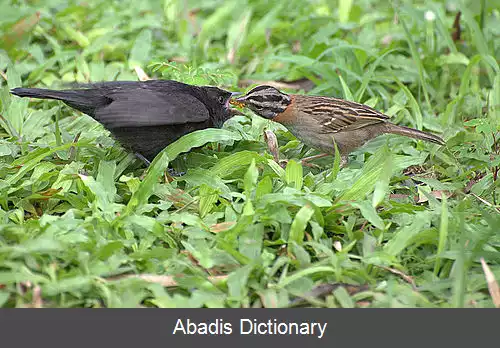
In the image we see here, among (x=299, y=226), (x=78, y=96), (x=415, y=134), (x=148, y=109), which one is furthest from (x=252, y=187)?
(x=415, y=134)

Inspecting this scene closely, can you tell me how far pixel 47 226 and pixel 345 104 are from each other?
8.10ft

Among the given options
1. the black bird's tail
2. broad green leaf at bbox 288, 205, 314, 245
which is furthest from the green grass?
the black bird's tail

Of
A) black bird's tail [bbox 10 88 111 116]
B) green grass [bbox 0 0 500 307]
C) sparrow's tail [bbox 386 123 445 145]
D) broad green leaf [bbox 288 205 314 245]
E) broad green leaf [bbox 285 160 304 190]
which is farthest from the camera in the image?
sparrow's tail [bbox 386 123 445 145]

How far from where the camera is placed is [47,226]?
13.8 ft

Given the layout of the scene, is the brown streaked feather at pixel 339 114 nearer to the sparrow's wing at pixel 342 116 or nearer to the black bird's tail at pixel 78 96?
the sparrow's wing at pixel 342 116

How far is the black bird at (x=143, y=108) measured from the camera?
4805 millimetres

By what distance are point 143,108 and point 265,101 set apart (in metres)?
0.98

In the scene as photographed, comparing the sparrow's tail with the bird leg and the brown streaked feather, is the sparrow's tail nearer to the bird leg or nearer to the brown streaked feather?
the brown streaked feather

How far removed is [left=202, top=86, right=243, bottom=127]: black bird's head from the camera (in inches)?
211

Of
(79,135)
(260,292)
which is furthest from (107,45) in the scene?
(260,292)

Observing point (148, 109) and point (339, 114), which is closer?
point (148, 109)

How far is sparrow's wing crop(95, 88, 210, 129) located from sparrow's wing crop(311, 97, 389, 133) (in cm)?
91

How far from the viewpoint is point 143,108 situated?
482 cm

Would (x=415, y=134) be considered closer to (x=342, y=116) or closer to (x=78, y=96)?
(x=342, y=116)
